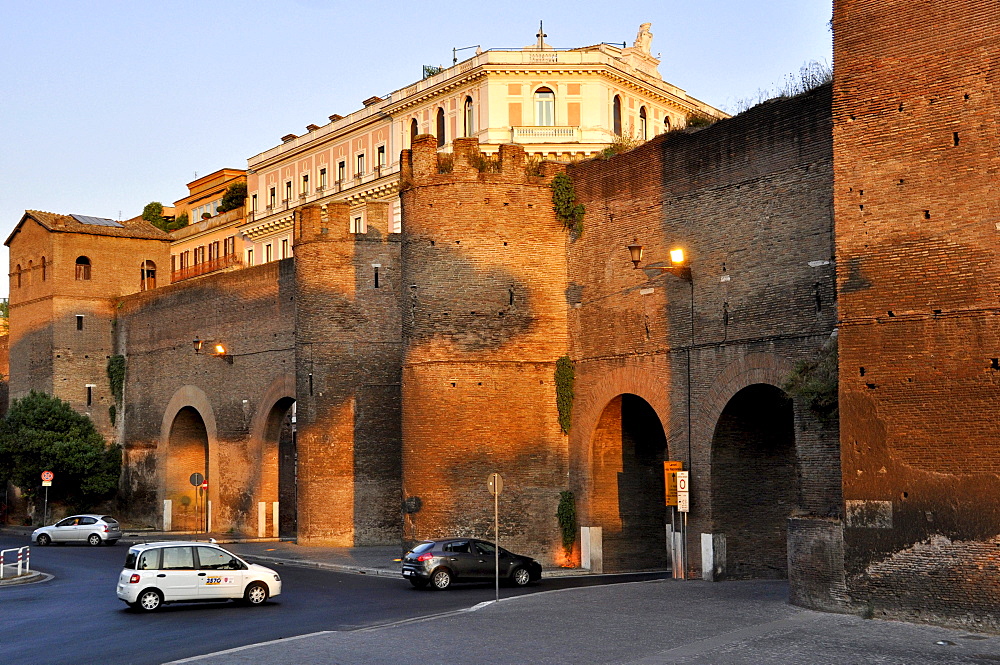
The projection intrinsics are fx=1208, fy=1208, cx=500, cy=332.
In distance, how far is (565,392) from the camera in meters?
26.1

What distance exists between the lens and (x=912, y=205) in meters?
16.1

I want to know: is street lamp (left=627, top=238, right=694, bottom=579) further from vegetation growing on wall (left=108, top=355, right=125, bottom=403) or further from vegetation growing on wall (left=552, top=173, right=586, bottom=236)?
vegetation growing on wall (left=108, top=355, right=125, bottom=403)

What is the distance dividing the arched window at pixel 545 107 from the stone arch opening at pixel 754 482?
3822 centimetres

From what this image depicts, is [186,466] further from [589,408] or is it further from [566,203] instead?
[566,203]

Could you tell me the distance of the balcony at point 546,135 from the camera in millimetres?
57562

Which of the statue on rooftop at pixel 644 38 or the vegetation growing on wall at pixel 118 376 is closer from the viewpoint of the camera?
the vegetation growing on wall at pixel 118 376

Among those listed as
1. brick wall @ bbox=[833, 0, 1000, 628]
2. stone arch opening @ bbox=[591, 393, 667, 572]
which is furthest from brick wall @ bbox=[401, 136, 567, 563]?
brick wall @ bbox=[833, 0, 1000, 628]

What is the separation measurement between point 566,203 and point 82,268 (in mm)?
26038

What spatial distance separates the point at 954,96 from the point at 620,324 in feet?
32.9

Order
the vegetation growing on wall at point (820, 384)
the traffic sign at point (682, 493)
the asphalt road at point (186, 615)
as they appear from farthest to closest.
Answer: the traffic sign at point (682, 493) < the vegetation growing on wall at point (820, 384) < the asphalt road at point (186, 615)

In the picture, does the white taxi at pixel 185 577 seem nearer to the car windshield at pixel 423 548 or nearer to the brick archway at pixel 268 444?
the car windshield at pixel 423 548

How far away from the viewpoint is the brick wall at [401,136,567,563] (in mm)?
25875

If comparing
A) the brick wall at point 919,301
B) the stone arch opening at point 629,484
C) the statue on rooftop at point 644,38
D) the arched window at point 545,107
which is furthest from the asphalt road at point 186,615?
the statue on rooftop at point 644,38

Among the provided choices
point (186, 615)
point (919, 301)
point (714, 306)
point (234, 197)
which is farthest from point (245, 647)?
point (234, 197)
